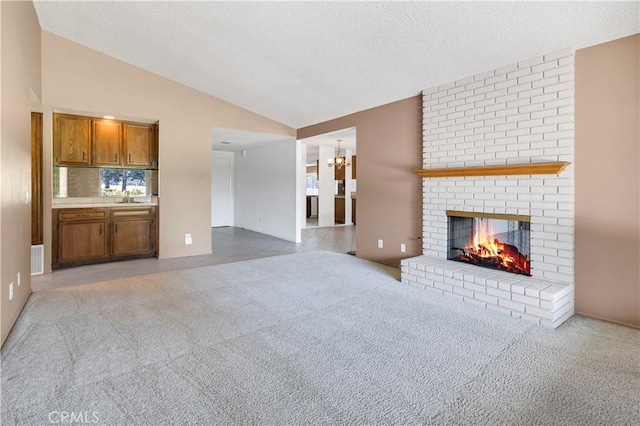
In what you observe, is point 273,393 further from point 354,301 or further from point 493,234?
point 493,234

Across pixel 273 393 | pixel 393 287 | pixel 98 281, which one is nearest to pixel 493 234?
pixel 393 287

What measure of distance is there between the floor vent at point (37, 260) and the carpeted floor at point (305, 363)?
3.76ft

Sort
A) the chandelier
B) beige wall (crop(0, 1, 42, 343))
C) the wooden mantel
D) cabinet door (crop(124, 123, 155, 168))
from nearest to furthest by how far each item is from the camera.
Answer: beige wall (crop(0, 1, 42, 343)), the wooden mantel, cabinet door (crop(124, 123, 155, 168)), the chandelier

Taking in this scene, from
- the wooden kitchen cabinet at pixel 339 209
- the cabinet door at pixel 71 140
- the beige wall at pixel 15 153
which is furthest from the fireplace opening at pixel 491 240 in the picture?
the wooden kitchen cabinet at pixel 339 209

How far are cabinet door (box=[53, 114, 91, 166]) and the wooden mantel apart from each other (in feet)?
15.5

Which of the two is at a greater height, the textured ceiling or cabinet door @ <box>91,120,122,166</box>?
the textured ceiling

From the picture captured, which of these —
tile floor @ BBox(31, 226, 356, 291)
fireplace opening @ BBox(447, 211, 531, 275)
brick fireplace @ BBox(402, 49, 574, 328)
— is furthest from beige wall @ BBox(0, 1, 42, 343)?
fireplace opening @ BBox(447, 211, 531, 275)

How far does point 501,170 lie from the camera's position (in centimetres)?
339

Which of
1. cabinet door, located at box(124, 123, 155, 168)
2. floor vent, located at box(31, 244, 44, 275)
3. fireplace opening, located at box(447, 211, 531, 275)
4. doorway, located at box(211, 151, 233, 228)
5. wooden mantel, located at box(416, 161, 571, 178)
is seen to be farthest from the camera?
doorway, located at box(211, 151, 233, 228)

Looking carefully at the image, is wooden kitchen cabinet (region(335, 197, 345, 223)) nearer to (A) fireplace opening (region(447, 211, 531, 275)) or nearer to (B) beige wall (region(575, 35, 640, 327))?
(A) fireplace opening (region(447, 211, 531, 275))

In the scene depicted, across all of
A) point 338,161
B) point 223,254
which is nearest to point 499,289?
point 223,254

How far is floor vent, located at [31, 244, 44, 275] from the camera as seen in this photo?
14.3 ft

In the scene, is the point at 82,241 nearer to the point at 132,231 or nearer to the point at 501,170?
the point at 132,231

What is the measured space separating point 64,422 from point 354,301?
233 centimetres
